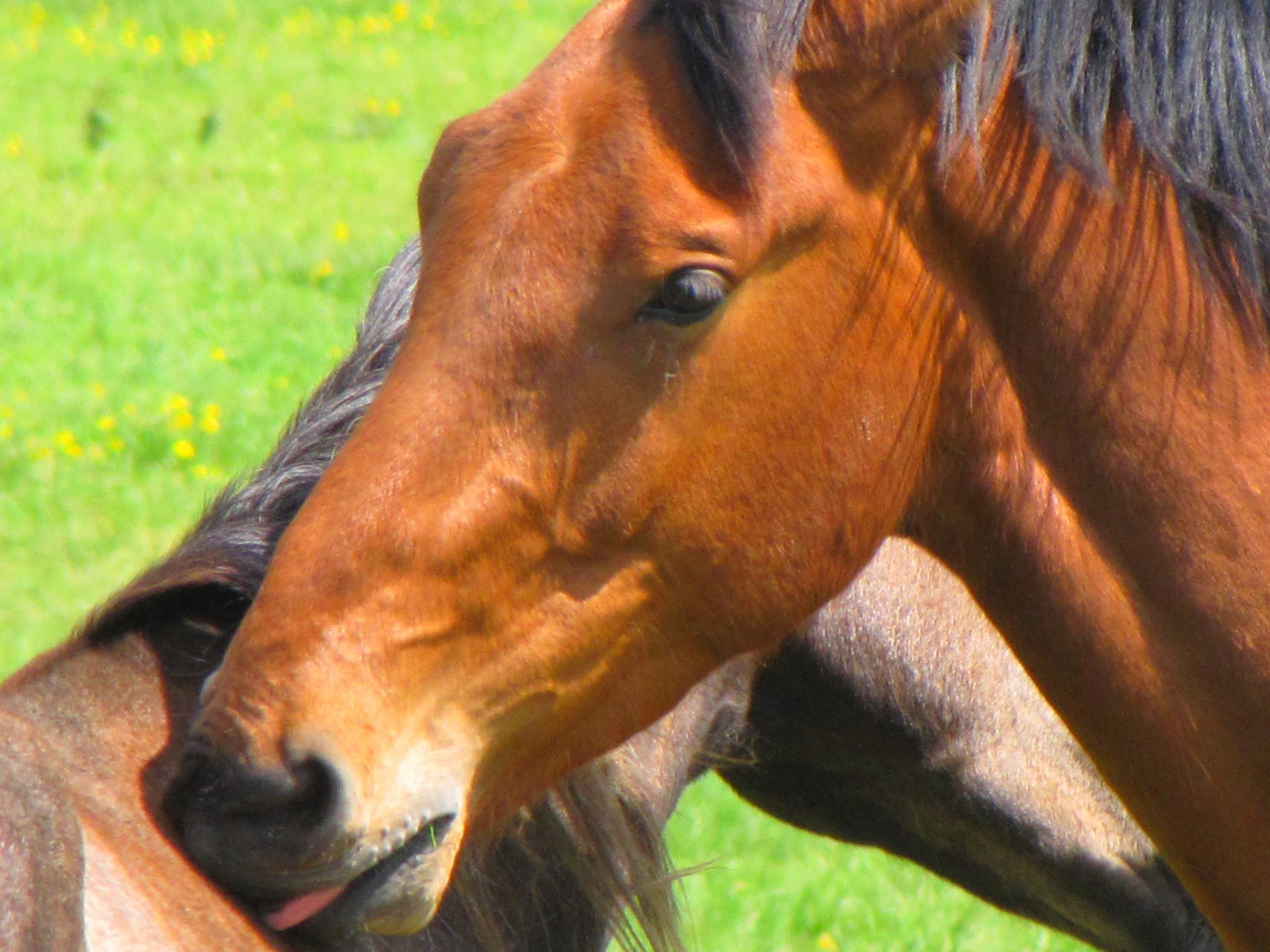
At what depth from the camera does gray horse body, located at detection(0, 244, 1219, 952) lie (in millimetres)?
1766

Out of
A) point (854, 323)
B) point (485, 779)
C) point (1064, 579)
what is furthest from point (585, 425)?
point (1064, 579)

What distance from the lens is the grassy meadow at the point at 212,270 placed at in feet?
13.6

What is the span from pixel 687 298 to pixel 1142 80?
0.53 meters

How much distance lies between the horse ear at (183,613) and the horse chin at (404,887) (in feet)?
1.42

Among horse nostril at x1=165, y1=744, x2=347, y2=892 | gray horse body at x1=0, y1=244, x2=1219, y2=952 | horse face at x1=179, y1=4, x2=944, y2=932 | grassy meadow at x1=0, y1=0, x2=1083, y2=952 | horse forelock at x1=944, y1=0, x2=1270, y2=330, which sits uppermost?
horse forelock at x1=944, y1=0, x2=1270, y2=330

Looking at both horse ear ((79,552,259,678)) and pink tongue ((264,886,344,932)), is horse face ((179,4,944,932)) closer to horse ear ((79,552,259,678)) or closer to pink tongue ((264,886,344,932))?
pink tongue ((264,886,344,932))

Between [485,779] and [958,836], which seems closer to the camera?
[485,779]

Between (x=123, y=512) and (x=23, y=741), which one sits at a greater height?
(x=23, y=741)

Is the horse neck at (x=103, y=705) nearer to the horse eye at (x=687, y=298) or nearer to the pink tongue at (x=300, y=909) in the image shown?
the pink tongue at (x=300, y=909)

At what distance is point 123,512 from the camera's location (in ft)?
19.2

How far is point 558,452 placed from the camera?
66.6 inches

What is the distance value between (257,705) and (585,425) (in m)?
0.42

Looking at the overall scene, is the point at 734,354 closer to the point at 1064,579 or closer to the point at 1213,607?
the point at 1064,579

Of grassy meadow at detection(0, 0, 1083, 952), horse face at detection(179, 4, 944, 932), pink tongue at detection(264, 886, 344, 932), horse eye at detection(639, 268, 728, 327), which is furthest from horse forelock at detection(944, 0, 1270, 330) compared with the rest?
grassy meadow at detection(0, 0, 1083, 952)
